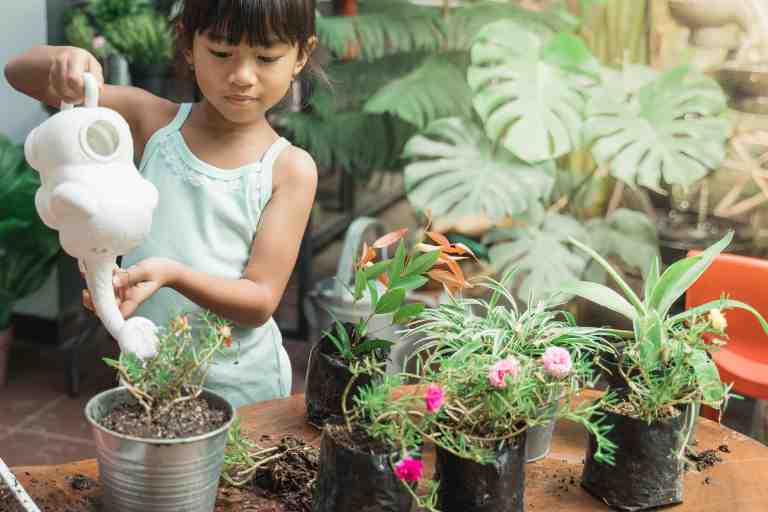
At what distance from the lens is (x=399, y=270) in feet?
4.09

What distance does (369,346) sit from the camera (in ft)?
4.16

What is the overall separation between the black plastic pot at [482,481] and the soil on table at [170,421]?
0.26 meters

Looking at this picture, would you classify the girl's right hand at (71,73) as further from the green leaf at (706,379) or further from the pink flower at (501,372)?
the green leaf at (706,379)

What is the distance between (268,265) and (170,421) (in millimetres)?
391

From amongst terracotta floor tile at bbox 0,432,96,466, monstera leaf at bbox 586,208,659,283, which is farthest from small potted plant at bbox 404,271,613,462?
monstera leaf at bbox 586,208,659,283

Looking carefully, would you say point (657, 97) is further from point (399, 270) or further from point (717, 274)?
point (399, 270)

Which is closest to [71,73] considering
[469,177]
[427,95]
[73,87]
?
[73,87]

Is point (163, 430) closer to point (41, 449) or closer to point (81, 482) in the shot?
point (81, 482)

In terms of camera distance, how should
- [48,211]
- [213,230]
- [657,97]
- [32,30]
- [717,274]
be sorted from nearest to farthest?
1. [48,211]
2. [213,230]
3. [717,274]
4. [657,97]
5. [32,30]

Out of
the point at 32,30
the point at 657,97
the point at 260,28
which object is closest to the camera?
the point at 260,28

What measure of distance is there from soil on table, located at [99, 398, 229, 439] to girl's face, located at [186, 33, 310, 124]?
44cm

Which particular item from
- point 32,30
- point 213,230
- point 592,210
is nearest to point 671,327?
point 213,230

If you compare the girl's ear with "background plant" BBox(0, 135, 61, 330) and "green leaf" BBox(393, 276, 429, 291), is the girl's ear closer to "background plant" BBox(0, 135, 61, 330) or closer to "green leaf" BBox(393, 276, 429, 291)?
"green leaf" BBox(393, 276, 429, 291)

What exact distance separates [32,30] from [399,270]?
7.94ft
